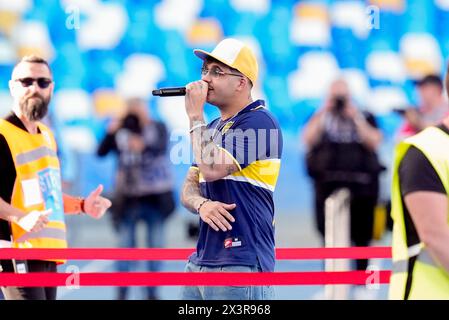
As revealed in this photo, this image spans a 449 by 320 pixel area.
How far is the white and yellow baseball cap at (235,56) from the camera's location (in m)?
4.82

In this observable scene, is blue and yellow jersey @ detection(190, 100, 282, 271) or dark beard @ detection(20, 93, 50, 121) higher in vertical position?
dark beard @ detection(20, 93, 50, 121)

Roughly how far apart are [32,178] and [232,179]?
1.36m

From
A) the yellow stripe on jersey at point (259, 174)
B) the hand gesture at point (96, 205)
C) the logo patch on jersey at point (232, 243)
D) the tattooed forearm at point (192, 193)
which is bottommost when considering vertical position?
the logo patch on jersey at point (232, 243)

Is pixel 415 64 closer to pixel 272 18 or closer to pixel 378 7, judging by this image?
pixel 378 7

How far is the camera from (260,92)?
10328 mm

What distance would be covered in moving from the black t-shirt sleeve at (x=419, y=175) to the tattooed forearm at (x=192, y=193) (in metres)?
1.38

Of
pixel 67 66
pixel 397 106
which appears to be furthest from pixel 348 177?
pixel 67 66

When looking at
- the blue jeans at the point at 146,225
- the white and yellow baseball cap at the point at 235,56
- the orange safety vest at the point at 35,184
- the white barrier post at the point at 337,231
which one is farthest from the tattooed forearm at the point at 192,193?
the blue jeans at the point at 146,225

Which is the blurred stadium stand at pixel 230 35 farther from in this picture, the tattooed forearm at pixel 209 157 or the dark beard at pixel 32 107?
the tattooed forearm at pixel 209 157

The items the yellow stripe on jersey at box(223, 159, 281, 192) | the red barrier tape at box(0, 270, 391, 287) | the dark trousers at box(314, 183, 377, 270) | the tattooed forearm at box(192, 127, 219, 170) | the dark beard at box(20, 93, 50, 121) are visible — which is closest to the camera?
the tattooed forearm at box(192, 127, 219, 170)

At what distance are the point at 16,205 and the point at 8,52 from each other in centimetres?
510

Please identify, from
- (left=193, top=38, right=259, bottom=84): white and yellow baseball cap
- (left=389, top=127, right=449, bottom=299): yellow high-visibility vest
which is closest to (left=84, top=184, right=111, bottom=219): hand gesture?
(left=193, top=38, right=259, bottom=84): white and yellow baseball cap

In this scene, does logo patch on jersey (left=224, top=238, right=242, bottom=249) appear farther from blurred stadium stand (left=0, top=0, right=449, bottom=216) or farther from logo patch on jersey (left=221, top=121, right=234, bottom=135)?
blurred stadium stand (left=0, top=0, right=449, bottom=216)

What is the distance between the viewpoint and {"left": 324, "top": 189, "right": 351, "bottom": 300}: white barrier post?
720cm
